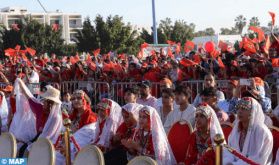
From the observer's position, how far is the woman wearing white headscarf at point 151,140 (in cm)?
354

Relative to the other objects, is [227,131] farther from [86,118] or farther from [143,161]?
[86,118]

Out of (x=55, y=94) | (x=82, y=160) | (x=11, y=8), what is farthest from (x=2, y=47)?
(x=11, y=8)

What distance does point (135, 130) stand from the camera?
4.05m

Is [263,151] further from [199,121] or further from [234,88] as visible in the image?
[234,88]

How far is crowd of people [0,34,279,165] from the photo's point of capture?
342 cm

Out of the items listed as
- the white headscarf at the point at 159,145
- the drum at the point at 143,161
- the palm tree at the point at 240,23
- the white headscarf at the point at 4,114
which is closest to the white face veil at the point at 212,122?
the white headscarf at the point at 159,145

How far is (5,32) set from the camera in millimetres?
32688

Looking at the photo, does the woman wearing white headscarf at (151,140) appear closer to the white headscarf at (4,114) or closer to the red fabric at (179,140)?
the red fabric at (179,140)

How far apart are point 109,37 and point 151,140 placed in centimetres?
2504

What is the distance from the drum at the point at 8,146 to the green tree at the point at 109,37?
24.2 metres

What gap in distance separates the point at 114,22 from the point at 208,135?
26273mm

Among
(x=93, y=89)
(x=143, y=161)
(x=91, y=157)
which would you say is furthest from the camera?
(x=93, y=89)

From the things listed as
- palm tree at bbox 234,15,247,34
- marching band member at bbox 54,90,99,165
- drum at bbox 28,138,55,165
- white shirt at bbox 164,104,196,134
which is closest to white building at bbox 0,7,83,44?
palm tree at bbox 234,15,247,34

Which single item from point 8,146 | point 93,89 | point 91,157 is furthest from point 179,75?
point 91,157
